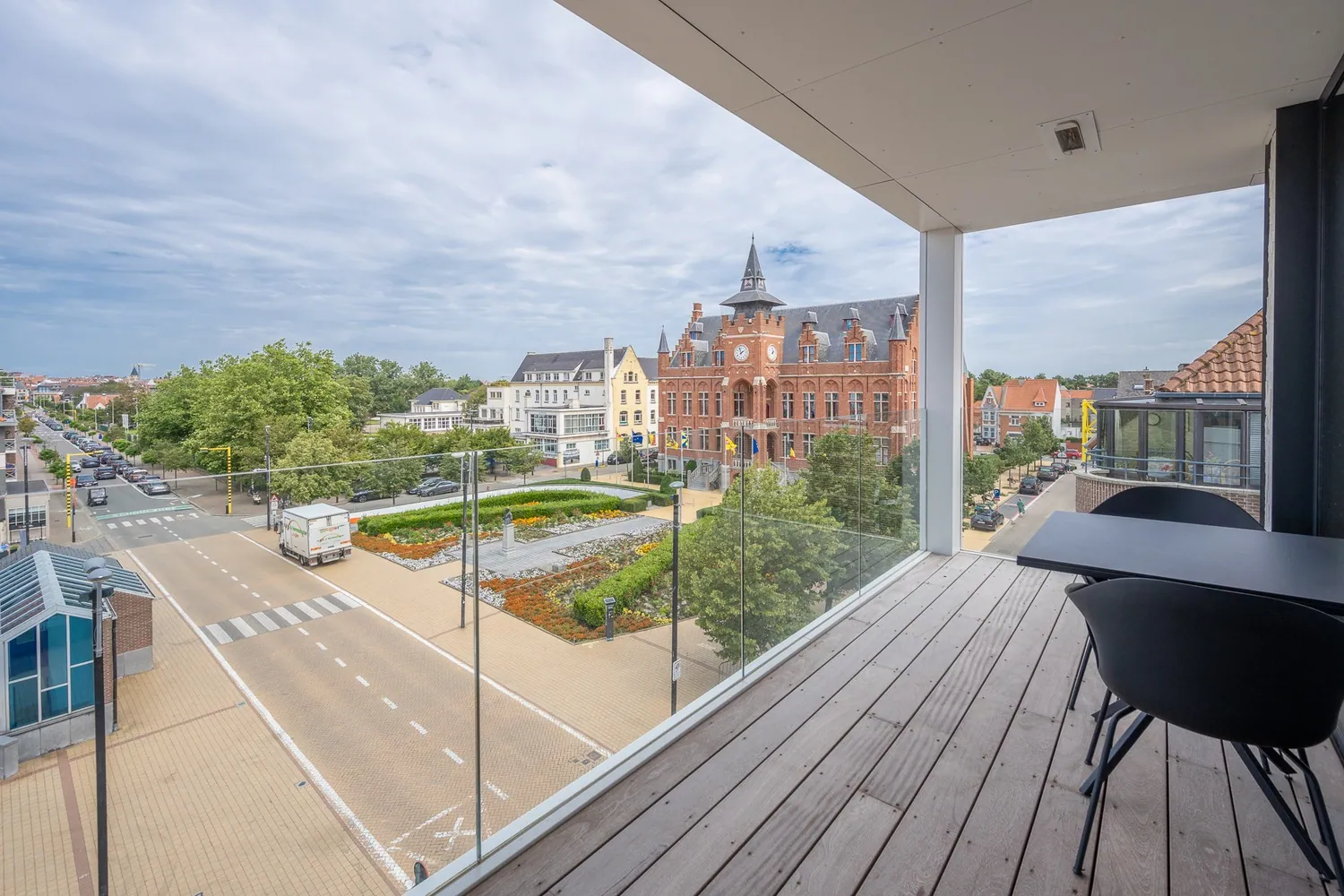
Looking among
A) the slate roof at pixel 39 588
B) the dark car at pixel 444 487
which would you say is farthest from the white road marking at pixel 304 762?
the dark car at pixel 444 487

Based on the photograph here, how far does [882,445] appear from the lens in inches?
146

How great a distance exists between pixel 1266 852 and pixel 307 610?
91.7 inches

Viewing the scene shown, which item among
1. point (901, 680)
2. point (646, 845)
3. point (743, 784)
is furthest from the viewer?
point (901, 680)

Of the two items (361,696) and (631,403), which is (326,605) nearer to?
(361,696)

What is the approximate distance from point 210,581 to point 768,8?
205cm

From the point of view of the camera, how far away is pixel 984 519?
14.3ft

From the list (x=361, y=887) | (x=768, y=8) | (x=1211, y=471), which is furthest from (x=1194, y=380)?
(x=361, y=887)

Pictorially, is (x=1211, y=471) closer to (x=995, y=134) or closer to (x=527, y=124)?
(x=995, y=134)

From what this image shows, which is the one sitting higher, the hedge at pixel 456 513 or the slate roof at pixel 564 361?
the slate roof at pixel 564 361

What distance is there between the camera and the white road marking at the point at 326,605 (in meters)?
1.34

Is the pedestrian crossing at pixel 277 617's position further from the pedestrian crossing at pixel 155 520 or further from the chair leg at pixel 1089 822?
the chair leg at pixel 1089 822

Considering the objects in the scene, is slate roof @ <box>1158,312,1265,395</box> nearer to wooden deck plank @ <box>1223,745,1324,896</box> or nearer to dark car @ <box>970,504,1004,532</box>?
dark car @ <box>970,504,1004,532</box>

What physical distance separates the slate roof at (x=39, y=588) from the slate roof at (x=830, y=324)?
638 inches

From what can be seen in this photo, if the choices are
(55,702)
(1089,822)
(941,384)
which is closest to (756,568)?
(1089,822)
